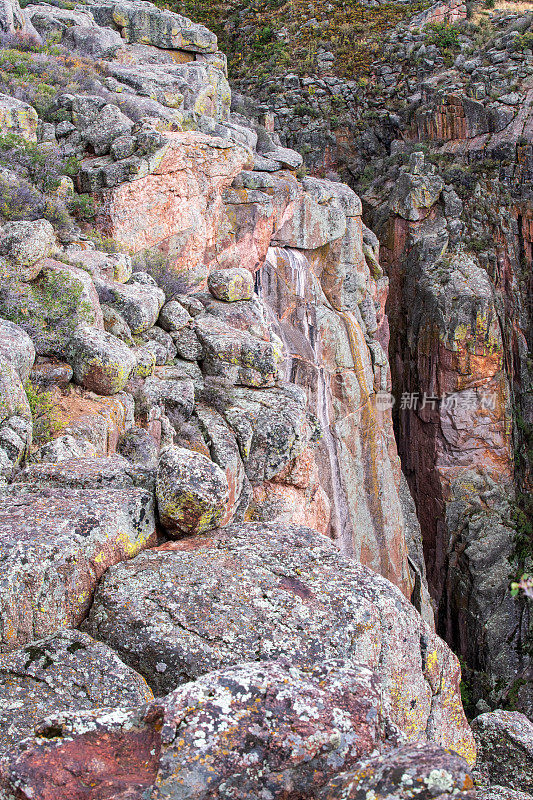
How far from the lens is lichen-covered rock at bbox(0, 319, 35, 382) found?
902cm

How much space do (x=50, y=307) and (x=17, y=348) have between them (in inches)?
66.3

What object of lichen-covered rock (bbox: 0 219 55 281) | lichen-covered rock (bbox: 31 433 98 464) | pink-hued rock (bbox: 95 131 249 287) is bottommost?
lichen-covered rock (bbox: 31 433 98 464)

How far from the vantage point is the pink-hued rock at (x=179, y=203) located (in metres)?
16.6

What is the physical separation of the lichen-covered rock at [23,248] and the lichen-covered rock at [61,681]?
24.5 feet

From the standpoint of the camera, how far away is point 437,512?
1247 inches

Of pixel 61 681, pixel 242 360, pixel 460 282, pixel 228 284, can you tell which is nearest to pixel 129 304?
pixel 242 360

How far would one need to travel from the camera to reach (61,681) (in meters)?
4.93

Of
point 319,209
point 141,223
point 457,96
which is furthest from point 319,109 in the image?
point 141,223

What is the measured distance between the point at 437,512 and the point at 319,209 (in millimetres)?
15887

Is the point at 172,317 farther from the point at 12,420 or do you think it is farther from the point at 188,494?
the point at 188,494

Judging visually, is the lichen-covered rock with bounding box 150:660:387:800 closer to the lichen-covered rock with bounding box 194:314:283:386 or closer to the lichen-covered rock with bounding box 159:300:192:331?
the lichen-covered rock with bounding box 194:314:283:386

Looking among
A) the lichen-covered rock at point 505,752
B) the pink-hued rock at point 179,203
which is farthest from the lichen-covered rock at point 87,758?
the pink-hued rock at point 179,203

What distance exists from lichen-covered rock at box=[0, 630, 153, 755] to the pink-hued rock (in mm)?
12848

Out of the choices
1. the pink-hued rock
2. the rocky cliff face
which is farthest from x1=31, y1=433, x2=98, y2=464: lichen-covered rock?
the rocky cliff face
